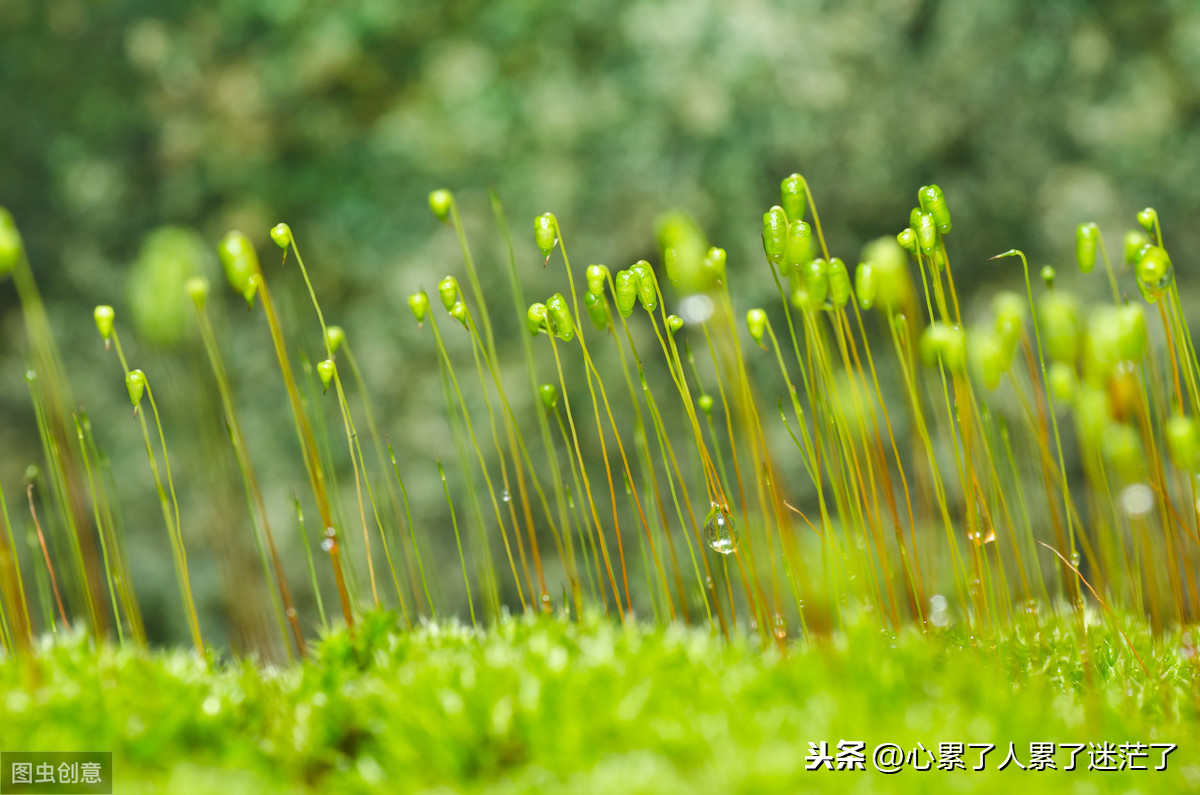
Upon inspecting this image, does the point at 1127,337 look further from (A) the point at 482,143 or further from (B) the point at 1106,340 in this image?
(A) the point at 482,143

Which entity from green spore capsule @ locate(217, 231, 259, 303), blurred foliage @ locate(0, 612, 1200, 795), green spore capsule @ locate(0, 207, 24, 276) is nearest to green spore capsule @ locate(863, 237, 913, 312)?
blurred foliage @ locate(0, 612, 1200, 795)

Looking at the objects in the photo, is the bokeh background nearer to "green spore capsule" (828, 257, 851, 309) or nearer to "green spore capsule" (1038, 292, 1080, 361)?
"green spore capsule" (828, 257, 851, 309)

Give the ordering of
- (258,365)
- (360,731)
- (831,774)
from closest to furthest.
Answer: (831,774) → (360,731) → (258,365)

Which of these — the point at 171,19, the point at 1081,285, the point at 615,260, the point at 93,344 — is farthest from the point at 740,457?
the point at 171,19

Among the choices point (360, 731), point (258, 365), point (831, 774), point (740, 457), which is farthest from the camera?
point (258, 365)

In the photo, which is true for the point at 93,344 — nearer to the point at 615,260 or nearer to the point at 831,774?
the point at 615,260

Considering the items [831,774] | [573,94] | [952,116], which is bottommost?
[831,774]

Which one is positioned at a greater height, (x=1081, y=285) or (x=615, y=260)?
(x=615, y=260)
